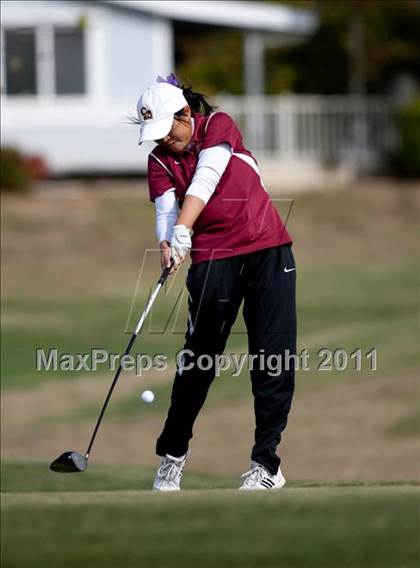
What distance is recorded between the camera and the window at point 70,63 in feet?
95.3

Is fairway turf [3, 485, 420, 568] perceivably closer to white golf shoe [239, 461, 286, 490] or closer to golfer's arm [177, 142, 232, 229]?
white golf shoe [239, 461, 286, 490]

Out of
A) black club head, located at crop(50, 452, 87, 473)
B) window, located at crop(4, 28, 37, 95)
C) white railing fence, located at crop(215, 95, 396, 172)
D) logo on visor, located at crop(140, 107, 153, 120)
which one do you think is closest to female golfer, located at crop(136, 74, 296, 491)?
logo on visor, located at crop(140, 107, 153, 120)

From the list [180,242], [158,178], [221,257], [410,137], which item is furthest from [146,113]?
[410,137]

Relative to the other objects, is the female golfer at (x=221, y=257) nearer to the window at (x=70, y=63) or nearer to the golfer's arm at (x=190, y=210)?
the golfer's arm at (x=190, y=210)

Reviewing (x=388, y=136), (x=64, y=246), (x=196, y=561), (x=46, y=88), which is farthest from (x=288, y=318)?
(x=388, y=136)

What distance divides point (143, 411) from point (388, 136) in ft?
55.5

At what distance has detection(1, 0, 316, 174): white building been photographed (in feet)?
93.3

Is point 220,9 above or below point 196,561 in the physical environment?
above

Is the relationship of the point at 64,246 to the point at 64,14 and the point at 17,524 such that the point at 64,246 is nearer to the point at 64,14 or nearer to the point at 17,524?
the point at 64,14

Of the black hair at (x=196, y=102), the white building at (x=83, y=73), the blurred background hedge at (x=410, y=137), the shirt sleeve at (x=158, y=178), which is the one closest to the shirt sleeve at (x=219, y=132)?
the black hair at (x=196, y=102)

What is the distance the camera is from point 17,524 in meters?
5.62

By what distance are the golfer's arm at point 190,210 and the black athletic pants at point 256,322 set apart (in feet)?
0.92

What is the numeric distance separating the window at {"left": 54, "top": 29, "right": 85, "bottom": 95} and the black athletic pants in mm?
22172

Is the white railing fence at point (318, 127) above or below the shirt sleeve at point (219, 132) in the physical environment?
below
